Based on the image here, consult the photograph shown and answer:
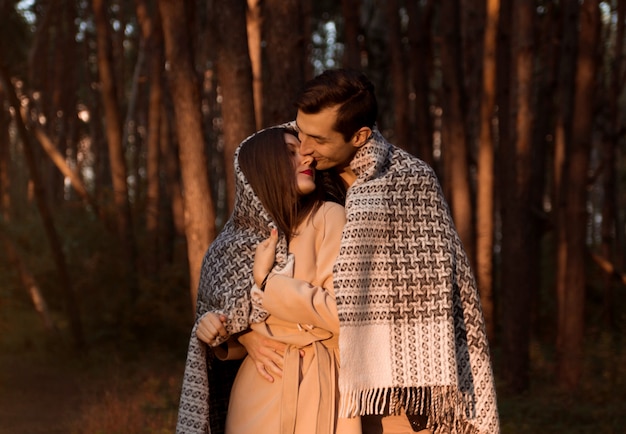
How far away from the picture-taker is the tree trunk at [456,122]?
12102 millimetres

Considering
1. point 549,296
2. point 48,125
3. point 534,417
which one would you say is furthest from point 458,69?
point 48,125

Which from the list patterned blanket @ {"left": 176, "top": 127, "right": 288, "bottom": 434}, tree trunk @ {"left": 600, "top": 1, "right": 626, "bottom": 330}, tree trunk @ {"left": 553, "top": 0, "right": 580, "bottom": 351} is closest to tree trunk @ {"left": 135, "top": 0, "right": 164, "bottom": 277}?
tree trunk @ {"left": 553, "top": 0, "right": 580, "bottom": 351}

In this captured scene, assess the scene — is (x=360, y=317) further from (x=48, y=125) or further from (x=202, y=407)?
(x=48, y=125)

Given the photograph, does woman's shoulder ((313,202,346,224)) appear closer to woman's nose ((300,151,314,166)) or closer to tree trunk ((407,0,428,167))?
woman's nose ((300,151,314,166))

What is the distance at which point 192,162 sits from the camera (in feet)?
24.3

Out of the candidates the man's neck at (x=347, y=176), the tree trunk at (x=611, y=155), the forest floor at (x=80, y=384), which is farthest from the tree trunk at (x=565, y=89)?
the man's neck at (x=347, y=176)

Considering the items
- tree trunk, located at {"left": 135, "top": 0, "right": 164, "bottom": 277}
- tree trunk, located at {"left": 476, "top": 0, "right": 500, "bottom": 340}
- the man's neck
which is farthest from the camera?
tree trunk, located at {"left": 135, "top": 0, "right": 164, "bottom": 277}

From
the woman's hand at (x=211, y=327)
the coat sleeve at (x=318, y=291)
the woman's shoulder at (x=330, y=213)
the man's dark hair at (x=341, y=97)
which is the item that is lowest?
the woman's hand at (x=211, y=327)

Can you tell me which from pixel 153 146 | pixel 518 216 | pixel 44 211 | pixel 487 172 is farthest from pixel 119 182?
pixel 518 216

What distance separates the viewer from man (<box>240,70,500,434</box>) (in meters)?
3.49

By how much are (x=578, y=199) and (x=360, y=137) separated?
7.60 m

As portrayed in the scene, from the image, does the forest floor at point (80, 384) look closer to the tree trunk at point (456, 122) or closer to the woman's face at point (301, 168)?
the tree trunk at point (456, 122)

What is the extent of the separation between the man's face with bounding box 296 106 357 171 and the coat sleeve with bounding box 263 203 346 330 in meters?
0.18

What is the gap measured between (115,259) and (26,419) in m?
5.15
